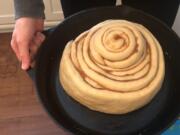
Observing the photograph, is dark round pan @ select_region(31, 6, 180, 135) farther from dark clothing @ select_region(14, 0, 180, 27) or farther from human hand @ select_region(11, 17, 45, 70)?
dark clothing @ select_region(14, 0, 180, 27)

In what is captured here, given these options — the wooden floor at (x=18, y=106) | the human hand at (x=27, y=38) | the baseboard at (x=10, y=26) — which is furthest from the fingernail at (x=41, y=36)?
the baseboard at (x=10, y=26)

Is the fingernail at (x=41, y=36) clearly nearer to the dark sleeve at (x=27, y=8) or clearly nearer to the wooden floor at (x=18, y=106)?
the dark sleeve at (x=27, y=8)

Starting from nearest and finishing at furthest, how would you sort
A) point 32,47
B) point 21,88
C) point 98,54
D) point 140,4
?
point 98,54, point 32,47, point 140,4, point 21,88

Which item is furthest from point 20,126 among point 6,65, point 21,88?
point 6,65

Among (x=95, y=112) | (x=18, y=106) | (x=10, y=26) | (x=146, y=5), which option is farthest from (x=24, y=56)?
(x=10, y=26)

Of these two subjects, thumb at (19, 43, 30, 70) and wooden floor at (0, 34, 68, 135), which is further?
wooden floor at (0, 34, 68, 135)

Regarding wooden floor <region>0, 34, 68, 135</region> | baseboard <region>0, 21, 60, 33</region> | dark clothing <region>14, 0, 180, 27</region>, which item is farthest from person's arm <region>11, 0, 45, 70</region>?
baseboard <region>0, 21, 60, 33</region>

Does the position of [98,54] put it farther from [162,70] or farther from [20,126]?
[20,126]
